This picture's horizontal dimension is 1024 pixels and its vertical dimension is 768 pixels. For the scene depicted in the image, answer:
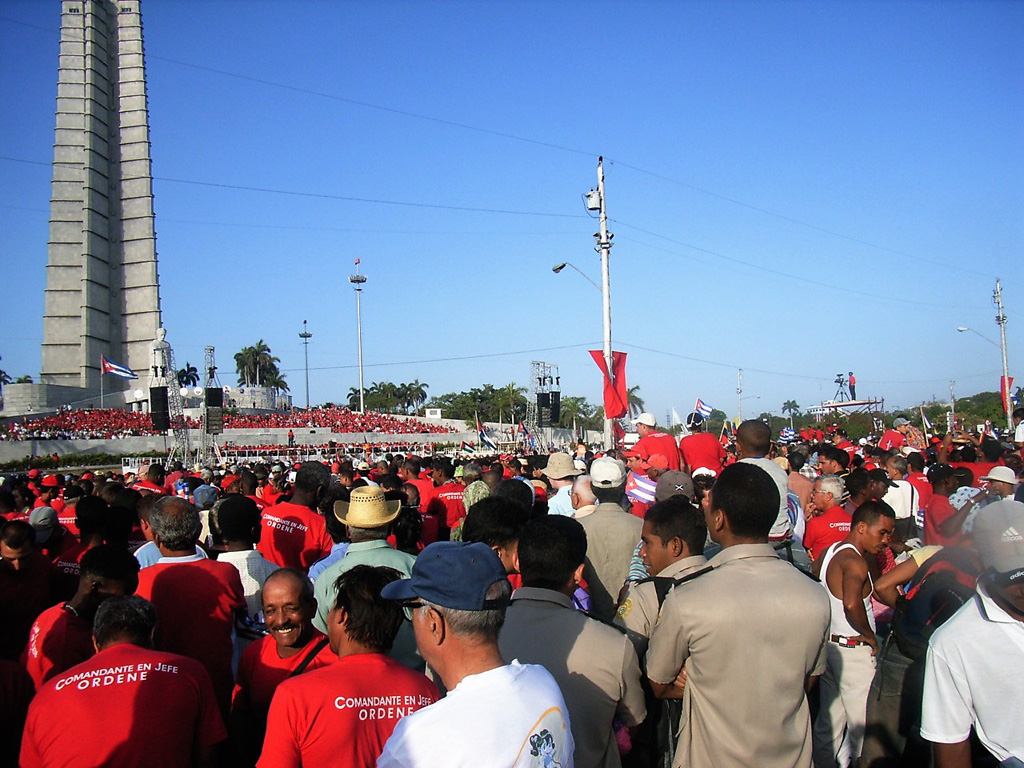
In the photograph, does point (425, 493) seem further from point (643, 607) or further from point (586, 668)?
point (586, 668)

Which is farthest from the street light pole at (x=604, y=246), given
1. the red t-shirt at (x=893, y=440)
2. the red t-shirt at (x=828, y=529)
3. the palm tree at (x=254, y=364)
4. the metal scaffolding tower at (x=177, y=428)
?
the palm tree at (x=254, y=364)

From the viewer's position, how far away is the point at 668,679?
9.75 ft

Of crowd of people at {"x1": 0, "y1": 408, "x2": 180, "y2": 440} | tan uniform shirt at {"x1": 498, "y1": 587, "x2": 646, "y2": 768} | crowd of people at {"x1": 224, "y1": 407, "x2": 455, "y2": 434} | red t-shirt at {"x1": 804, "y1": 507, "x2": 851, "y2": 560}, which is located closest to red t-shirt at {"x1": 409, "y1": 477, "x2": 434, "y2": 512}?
red t-shirt at {"x1": 804, "y1": 507, "x2": 851, "y2": 560}

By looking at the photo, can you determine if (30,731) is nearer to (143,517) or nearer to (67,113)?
(143,517)

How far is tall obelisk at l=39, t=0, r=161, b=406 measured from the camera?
60219 millimetres

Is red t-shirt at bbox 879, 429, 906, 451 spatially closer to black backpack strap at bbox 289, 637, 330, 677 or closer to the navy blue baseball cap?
black backpack strap at bbox 289, 637, 330, 677

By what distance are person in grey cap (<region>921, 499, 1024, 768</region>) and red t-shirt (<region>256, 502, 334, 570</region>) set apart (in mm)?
4636

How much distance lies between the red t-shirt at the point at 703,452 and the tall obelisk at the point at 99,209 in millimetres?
60435

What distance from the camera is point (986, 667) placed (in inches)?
98.3

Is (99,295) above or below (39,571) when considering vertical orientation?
above

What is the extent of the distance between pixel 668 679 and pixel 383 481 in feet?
18.6

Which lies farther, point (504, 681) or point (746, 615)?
point (746, 615)

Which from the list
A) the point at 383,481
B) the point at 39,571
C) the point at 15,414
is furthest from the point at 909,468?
the point at 15,414

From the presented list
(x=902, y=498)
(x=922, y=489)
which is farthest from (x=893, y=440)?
(x=902, y=498)
